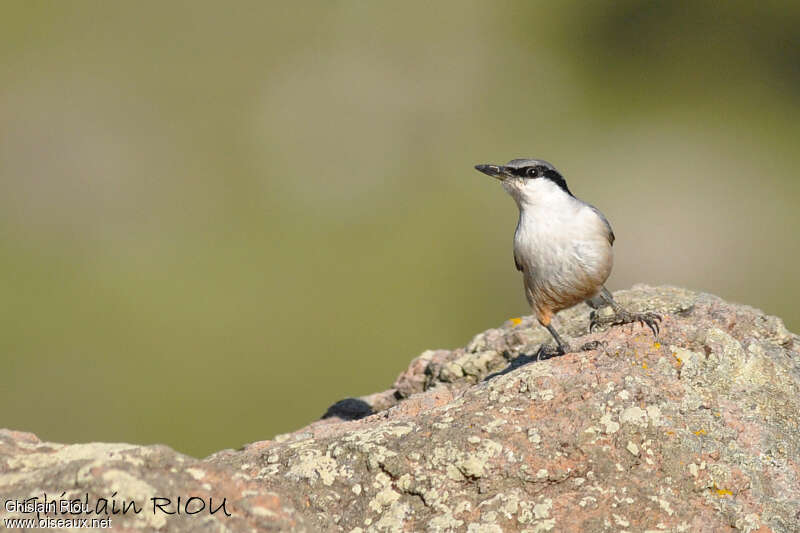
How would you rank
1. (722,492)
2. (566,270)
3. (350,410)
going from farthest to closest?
(350,410)
(566,270)
(722,492)

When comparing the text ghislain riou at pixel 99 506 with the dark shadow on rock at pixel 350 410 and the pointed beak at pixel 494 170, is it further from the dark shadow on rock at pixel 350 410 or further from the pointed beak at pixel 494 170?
the pointed beak at pixel 494 170

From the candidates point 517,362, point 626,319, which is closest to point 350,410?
point 517,362

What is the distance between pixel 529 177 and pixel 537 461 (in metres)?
2.06

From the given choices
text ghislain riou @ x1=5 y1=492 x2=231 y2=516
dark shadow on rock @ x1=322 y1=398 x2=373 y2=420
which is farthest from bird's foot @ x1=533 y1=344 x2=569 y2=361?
text ghislain riou @ x1=5 y1=492 x2=231 y2=516

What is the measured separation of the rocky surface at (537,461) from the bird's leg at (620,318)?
6 cm

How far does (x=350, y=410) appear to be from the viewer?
6.03m

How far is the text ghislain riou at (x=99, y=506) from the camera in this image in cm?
328

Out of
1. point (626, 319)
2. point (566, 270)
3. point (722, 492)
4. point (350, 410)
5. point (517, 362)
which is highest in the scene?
point (566, 270)

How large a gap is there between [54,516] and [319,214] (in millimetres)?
15640

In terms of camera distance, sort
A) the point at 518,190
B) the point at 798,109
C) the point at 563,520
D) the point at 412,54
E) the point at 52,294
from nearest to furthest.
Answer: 1. the point at 563,520
2. the point at 518,190
3. the point at 52,294
4. the point at 412,54
5. the point at 798,109

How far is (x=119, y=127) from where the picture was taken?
1912cm

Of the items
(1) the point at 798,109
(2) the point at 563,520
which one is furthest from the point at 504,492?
(1) the point at 798,109

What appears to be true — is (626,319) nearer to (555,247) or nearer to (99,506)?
(555,247)

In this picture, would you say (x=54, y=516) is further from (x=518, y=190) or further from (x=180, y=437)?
(x=180, y=437)
